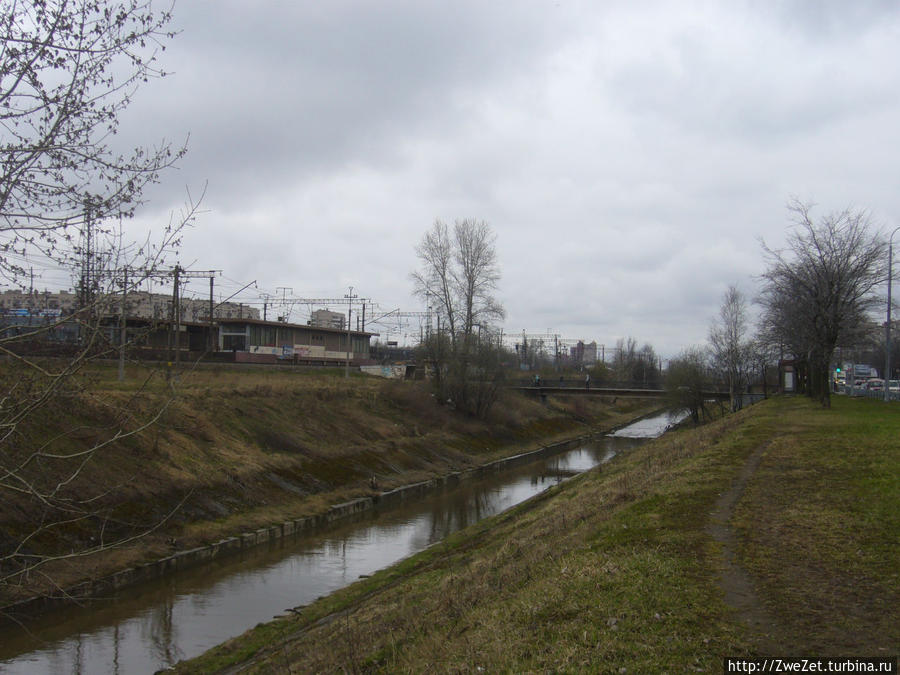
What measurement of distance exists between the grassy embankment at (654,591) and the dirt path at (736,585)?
0.13ft

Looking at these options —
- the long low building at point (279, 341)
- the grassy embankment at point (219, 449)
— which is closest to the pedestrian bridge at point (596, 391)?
the grassy embankment at point (219, 449)

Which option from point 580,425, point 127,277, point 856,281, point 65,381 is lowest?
point 580,425

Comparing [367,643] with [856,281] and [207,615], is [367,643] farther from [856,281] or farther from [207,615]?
[856,281]

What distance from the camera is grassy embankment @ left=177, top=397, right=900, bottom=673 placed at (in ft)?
25.6

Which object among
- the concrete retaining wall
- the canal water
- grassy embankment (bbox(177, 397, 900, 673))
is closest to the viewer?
grassy embankment (bbox(177, 397, 900, 673))

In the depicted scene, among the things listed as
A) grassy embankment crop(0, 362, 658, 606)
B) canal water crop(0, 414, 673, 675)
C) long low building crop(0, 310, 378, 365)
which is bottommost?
canal water crop(0, 414, 673, 675)

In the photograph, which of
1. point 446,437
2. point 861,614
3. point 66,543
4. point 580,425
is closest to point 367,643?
point 861,614

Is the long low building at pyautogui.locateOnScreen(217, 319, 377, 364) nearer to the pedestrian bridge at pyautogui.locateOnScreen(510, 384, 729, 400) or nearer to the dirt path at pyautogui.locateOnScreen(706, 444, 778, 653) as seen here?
the pedestrian bridge at pyautogui.locateOnScreen(510, 384, 729, 400)

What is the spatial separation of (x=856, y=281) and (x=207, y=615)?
39467 millimetres

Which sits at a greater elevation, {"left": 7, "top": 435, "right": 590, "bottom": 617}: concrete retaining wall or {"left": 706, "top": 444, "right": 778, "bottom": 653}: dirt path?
{"left": 706, "top": 444, "right": 778, "bottom": 653}: dirt path

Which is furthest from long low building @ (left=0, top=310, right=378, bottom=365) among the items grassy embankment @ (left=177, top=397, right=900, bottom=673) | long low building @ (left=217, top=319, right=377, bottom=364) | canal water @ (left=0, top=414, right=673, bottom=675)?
grassy embankment @ (left=177, top=397, right=900, bottom=673)

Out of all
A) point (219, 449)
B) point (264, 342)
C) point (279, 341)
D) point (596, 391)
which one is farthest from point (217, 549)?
point (279, 341)

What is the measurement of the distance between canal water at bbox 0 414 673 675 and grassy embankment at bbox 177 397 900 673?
175 cm

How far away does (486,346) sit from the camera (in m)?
63.7
